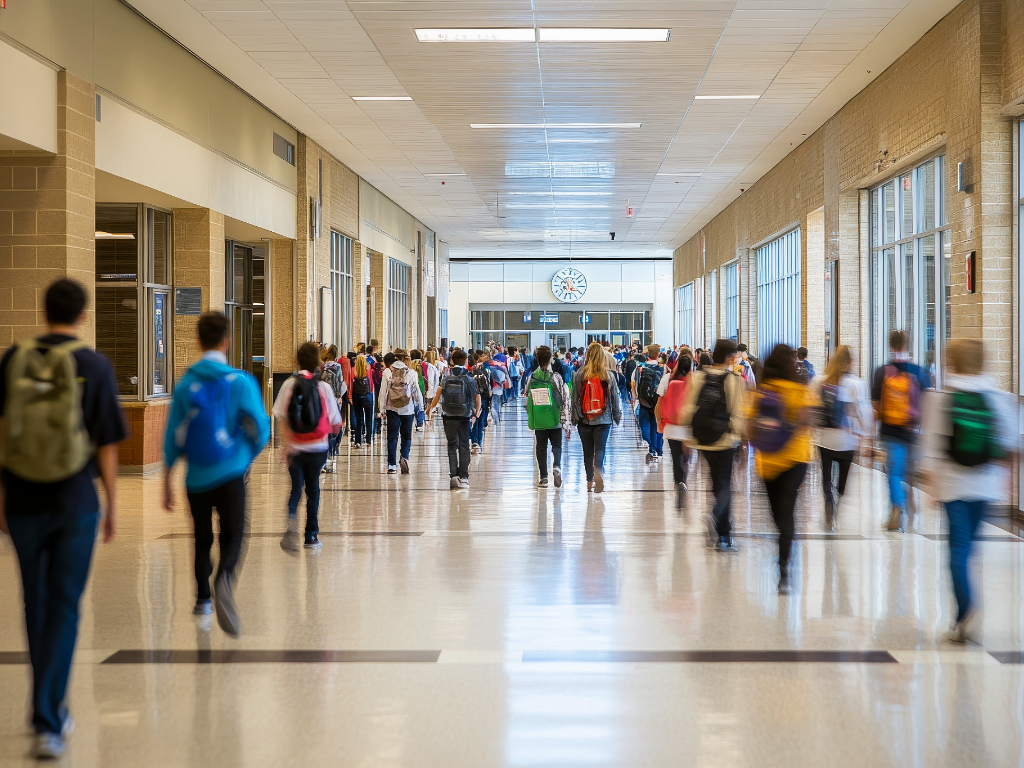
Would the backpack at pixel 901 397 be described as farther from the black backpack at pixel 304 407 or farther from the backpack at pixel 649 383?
the backpack at pixel 649 383

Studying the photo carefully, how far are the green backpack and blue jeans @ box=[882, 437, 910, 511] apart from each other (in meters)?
3.68

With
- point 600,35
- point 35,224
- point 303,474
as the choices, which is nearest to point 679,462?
point 303,474

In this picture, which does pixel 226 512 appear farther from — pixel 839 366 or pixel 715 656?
pixel 839 366

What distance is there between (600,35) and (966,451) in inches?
310

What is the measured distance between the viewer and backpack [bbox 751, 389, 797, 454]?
6.19 meters

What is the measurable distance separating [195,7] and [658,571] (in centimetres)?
797

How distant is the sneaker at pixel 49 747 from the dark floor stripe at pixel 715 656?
2.06 metres

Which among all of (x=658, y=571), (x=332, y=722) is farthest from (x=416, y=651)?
(x=658, y=571)

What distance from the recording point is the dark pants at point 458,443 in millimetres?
11172

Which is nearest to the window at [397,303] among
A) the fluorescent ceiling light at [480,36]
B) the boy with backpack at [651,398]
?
the boy with backpack at [651,398]

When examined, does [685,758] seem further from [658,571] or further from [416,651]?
[658,571]

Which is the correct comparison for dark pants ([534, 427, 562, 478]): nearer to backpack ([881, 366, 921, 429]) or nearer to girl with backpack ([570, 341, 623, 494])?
girl with backpack ([570, 341, 623, 494])

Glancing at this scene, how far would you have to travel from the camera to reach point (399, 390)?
12.0 m

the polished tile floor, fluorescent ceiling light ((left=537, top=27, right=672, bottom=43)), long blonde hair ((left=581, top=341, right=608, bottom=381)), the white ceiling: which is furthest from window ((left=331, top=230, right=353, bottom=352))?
the polished tile floor
